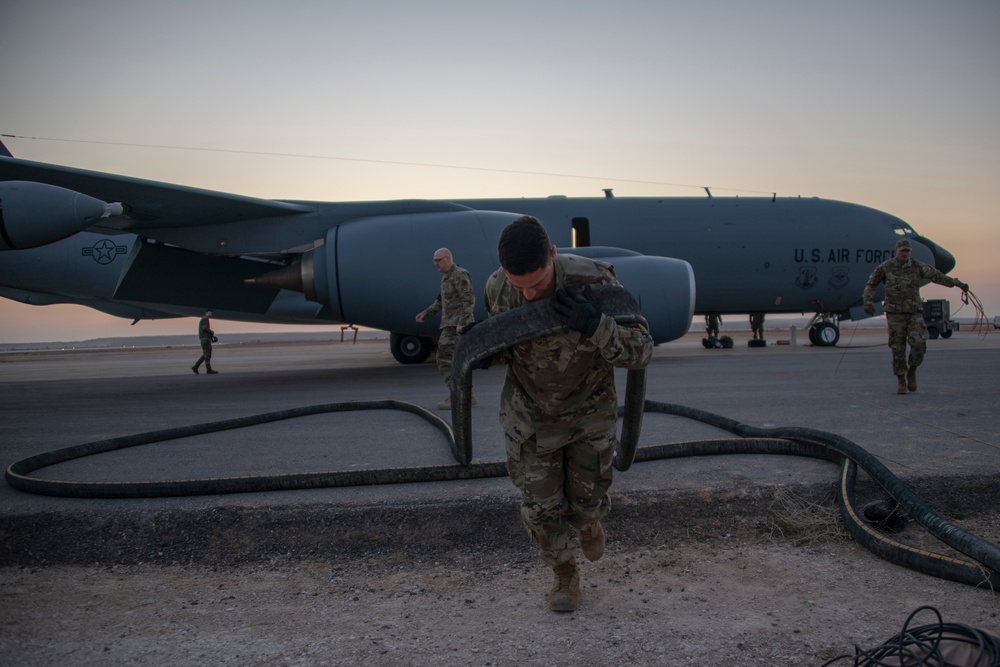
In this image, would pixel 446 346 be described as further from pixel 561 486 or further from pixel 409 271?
pixel 561 486

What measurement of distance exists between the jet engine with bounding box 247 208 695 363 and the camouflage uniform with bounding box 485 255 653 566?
7.74m

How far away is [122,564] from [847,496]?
12.6ft

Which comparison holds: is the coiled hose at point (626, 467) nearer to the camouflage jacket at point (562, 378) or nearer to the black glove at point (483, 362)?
the black glove at point (483, 362)

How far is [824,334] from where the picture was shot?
17859 millimetres

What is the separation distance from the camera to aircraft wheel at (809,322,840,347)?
17859mm

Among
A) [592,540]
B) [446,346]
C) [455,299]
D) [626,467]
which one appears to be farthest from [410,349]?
[592,540]

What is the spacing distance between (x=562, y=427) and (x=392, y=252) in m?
8.36

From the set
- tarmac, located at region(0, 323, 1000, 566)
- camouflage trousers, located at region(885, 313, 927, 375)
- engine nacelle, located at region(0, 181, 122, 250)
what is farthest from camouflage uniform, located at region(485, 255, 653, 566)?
engine nacelle, located at region(0, 181, 122, 250)

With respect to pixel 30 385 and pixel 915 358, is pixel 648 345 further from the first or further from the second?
pixel 30 385

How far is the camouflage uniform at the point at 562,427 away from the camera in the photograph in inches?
112

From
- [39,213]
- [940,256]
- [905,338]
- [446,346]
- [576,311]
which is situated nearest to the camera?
[576,311]

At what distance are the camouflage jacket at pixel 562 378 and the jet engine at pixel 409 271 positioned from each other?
7688 millimetres

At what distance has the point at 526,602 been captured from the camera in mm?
3027

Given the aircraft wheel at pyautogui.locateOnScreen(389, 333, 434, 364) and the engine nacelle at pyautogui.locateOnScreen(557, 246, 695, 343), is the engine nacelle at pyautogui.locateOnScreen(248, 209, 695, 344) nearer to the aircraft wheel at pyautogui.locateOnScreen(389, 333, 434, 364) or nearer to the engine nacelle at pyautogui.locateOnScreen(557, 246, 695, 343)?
the engine nacelle at pyautogui.locateOnScreen(557, 246, 695, 343)
